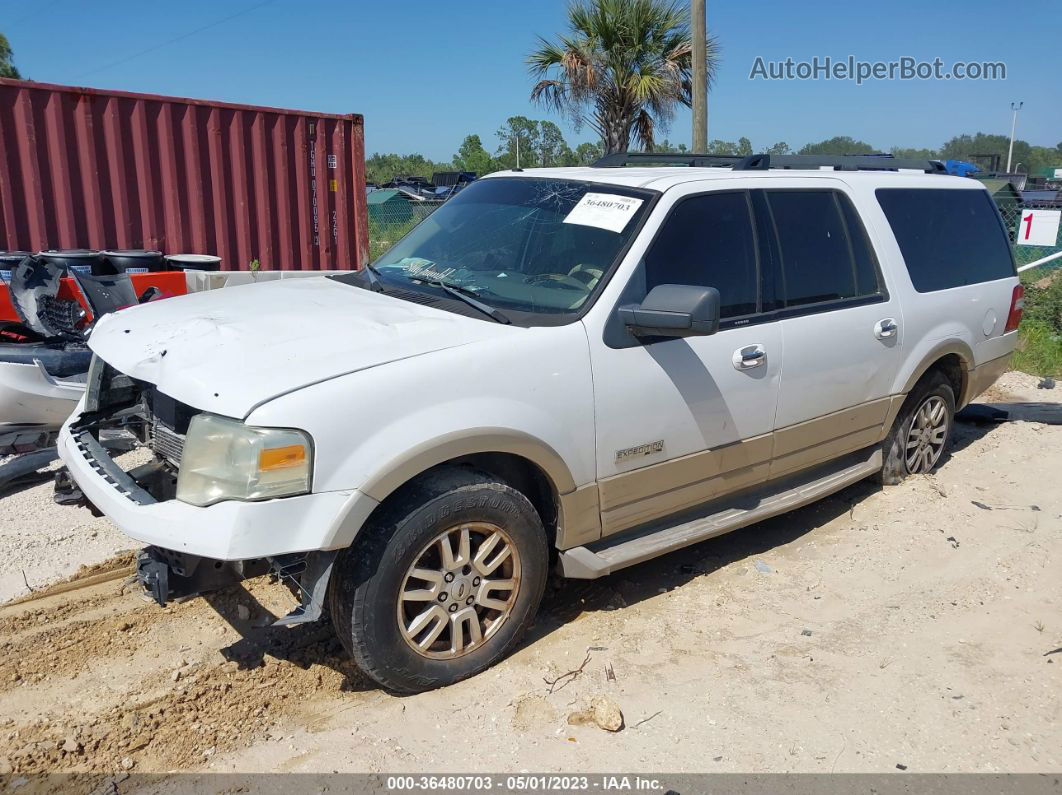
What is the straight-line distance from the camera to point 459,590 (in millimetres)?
3342

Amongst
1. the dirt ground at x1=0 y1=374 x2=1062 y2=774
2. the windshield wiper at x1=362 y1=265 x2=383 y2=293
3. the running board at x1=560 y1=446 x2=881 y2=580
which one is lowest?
the dirt ground at x1=0 y1=374 x2=1062 y2=774

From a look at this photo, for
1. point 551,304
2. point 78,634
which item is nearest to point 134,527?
point 78,634

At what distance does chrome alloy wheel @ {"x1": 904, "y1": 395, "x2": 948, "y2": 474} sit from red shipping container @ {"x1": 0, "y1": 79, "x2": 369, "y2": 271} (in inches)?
282

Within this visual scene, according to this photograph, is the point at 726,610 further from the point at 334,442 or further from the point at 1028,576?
the point at 334,442

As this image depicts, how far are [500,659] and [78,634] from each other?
1.82 m

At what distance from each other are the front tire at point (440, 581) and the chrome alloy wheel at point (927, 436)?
126 inches

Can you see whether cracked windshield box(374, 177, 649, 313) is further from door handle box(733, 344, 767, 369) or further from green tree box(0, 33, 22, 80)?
green tree box(0, 33, 22, 80)

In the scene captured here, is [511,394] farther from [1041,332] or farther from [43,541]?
[1041,332]

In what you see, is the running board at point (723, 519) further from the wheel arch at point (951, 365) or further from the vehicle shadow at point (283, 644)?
the vehicle shadow at point (283, 644)

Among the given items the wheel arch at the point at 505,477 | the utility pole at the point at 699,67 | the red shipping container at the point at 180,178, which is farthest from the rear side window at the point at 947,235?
the red shipping container at the point at 180,178

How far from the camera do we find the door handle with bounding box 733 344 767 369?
4.06 meters

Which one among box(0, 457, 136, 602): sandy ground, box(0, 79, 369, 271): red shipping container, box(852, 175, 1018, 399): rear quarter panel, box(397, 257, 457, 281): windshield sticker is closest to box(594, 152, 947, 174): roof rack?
box(852, 175, 1018, 399): rear quarter panel

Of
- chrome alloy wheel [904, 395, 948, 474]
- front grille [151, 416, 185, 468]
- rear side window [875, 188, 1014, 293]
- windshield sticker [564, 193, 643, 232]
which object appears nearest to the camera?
front grille [151, 416, 185, 468]

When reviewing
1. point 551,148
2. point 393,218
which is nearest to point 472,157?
point 551,148
